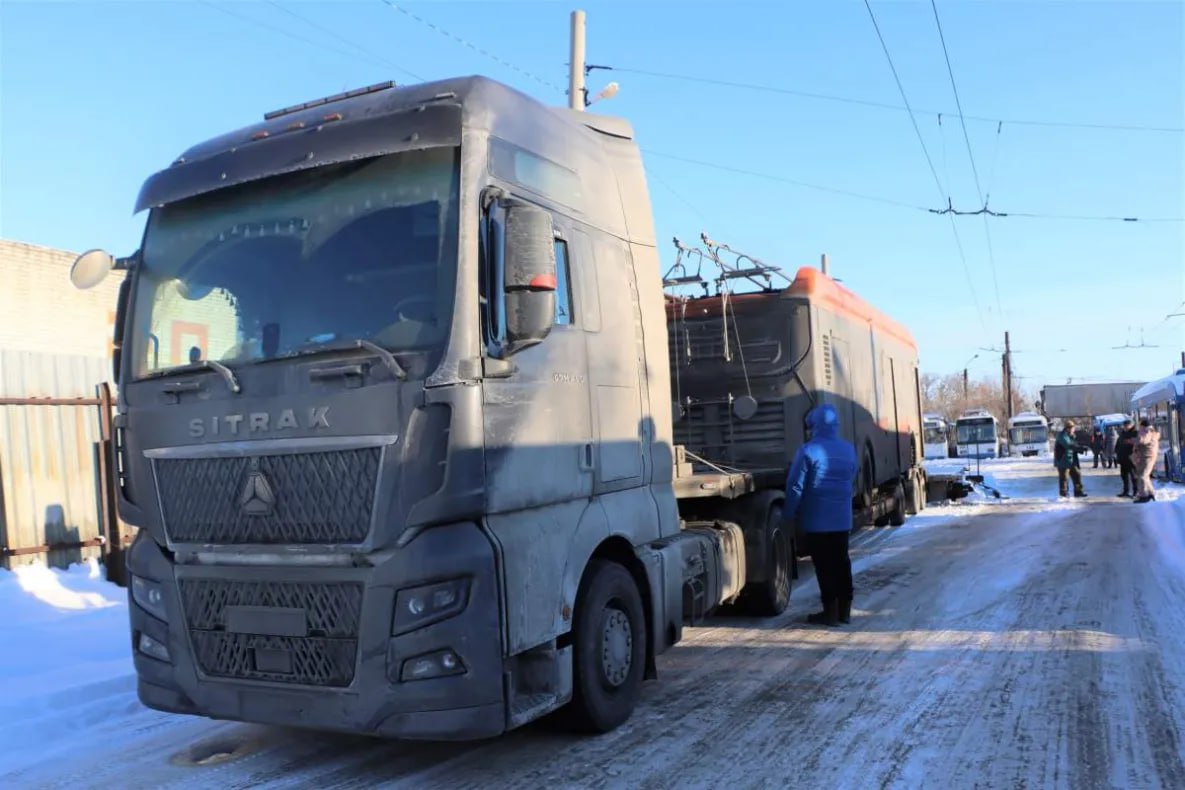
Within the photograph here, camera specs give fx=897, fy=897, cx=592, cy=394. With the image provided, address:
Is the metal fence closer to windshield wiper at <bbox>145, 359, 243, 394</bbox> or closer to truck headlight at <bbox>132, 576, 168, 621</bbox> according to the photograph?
truck headlight at <bbox>132, 576, 168, 621</bbox>

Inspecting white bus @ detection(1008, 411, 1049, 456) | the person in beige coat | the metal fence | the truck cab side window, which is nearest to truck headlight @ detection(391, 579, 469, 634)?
the truck cab side window

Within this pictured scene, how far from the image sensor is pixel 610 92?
16.3 metres

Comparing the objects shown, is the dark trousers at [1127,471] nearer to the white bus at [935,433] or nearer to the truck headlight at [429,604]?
the truck headlight at [429,604]

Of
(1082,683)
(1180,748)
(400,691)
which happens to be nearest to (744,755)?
(400,691)

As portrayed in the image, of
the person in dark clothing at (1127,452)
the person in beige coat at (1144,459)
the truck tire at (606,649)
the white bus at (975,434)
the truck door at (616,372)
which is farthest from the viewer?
the white bus at (975,434)

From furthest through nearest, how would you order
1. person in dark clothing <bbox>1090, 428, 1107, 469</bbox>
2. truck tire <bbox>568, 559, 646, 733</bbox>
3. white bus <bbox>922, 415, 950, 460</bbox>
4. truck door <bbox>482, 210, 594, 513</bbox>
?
white bus <bbox>922, 415, 950, 460</bbox>, person in dark clothing <bbox>1090, 428, 1107, 469</bbox>, truck tire <bbox>568, 559, 646, 733</bbox>, truck door <bbox>482, 210, 594, 513</bbox>

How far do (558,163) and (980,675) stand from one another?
14.2 feet

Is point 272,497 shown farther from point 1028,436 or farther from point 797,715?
point 1028,436

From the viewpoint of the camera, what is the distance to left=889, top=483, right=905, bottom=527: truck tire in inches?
605

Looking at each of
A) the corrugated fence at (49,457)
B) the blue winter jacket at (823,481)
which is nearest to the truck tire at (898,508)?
the blue winter jacket at (823,481)

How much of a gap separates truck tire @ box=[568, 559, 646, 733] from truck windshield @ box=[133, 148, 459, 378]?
1.72 m

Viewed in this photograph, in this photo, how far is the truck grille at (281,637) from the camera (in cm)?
400

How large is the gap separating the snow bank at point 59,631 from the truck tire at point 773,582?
5013mm

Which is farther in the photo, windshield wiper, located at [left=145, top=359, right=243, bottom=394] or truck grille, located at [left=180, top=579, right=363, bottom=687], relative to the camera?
windshield wiper, located at [left=145, top=359, right=243, bottom=394]
